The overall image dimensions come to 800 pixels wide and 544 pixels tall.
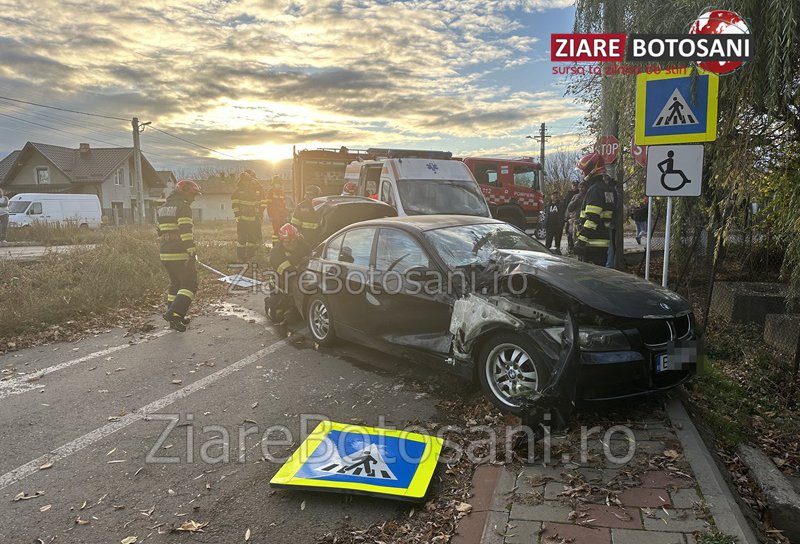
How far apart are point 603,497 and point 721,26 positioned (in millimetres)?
5761

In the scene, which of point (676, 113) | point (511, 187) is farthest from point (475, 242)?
point (511, 187)

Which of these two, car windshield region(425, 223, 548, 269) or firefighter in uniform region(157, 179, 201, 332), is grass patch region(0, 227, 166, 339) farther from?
car windshield region(425, 223, 548, 269)

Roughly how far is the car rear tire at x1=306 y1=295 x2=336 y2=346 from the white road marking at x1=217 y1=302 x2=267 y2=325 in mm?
1614

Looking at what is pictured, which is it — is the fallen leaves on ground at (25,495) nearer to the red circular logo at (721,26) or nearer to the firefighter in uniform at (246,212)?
the red circular logo at (721,26)

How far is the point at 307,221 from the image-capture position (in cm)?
902

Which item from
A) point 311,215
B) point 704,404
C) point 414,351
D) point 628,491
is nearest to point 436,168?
point 311,215

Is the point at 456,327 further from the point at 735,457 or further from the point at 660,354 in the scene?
the point at 735,457

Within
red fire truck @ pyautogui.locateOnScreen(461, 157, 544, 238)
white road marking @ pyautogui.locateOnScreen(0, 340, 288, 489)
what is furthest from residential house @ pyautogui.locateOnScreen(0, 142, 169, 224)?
white road marking @ pyautogui.locateOnScreen(0, 340, 288, 489)

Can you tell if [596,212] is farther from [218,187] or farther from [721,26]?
[218,187]

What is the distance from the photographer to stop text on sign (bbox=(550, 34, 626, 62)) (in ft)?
28.1

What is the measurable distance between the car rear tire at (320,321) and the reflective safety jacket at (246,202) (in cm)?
648

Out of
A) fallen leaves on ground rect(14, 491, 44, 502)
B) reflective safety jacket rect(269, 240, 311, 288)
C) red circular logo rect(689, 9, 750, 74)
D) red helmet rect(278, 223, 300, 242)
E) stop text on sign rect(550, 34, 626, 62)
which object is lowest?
fallen leaves on ground rect(14, 491, 44, 502)

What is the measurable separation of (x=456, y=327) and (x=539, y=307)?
0.81m

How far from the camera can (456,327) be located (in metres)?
4.55
